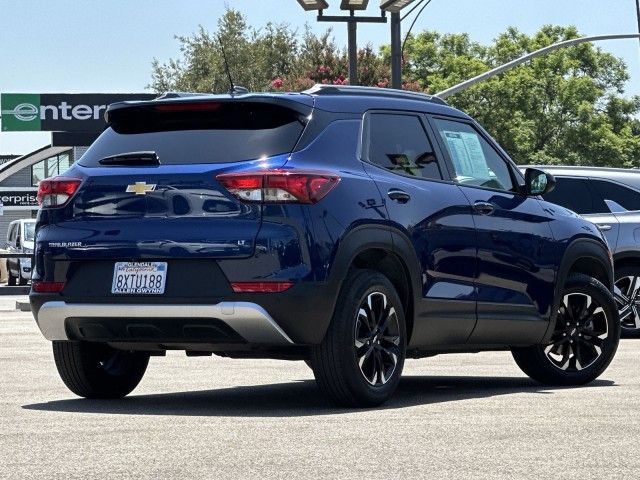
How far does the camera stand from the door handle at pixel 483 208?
10.3m

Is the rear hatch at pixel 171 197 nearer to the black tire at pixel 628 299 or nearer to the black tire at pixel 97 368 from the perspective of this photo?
the black tire at pixel 97 368

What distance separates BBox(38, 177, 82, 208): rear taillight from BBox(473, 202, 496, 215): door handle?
2446 millimetres

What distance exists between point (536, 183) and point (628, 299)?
623 centimetres

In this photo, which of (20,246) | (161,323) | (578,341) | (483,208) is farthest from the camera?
(20,246)

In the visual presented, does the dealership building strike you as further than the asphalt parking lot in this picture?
Yes

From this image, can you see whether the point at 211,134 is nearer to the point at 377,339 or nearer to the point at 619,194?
the point at 377,339

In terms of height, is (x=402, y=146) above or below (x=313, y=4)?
below

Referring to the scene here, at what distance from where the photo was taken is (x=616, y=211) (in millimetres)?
17078

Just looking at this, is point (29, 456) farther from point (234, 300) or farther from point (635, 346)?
point (635, 346)

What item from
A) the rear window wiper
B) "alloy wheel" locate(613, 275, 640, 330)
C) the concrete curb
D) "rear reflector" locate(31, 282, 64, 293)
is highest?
the rear window wiper

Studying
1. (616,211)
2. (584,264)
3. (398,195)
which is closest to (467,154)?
(398,195)

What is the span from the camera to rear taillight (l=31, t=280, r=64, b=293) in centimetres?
940

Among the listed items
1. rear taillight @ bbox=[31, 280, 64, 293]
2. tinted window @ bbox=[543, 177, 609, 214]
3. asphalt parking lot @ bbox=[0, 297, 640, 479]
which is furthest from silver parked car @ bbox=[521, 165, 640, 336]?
rear taillight @ bbox=[31, 280, 64, 293]

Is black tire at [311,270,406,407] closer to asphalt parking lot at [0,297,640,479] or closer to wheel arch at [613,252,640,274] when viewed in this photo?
asphalt parking lot at [0,297,640,479]
